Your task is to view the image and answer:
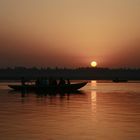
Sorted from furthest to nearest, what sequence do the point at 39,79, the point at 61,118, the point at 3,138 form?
1. the point at 39,79
2. the point at 61,118
3. the point at 3,138

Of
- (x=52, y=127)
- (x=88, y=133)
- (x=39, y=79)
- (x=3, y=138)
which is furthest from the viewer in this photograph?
(x=39, y=79)

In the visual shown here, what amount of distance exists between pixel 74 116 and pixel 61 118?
4.02 feet

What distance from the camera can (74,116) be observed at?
Result: 24844 millimetres

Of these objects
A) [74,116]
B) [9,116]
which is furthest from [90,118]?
[9,116]

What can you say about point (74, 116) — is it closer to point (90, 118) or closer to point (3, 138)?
point (90, 118)

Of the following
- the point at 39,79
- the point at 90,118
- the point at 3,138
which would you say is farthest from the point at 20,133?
the point at 39,79

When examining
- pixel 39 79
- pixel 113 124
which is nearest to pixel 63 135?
pixel 113 124

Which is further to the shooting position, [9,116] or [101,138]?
[9,116]

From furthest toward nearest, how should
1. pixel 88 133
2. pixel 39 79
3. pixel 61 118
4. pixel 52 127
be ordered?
pixel 39 79
pixel 61 118
pixel 52 127
pixel 88 133

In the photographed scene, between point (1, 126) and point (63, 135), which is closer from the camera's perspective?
point (63, 135)

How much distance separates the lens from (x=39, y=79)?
5588 centimetres

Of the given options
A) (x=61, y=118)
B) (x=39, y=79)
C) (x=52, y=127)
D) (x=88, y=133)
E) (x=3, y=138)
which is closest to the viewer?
(x=3, y=138)

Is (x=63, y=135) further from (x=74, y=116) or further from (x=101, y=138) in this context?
(x=74, y=116)

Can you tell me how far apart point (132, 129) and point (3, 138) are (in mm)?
5674
